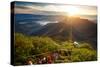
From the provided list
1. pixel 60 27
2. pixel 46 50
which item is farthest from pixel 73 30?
pixel 46 50

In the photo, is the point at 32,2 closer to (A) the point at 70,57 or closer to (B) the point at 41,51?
(B) the point at 41,51

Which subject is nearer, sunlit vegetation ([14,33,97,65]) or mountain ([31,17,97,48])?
sunlit vegetation ([14,33,97,65])

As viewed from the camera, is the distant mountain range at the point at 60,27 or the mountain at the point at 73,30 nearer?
the distant mountain range at the point at 60,27

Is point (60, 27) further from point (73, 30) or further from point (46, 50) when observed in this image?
point (46, 50)

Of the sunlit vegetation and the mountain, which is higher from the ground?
the mountain
